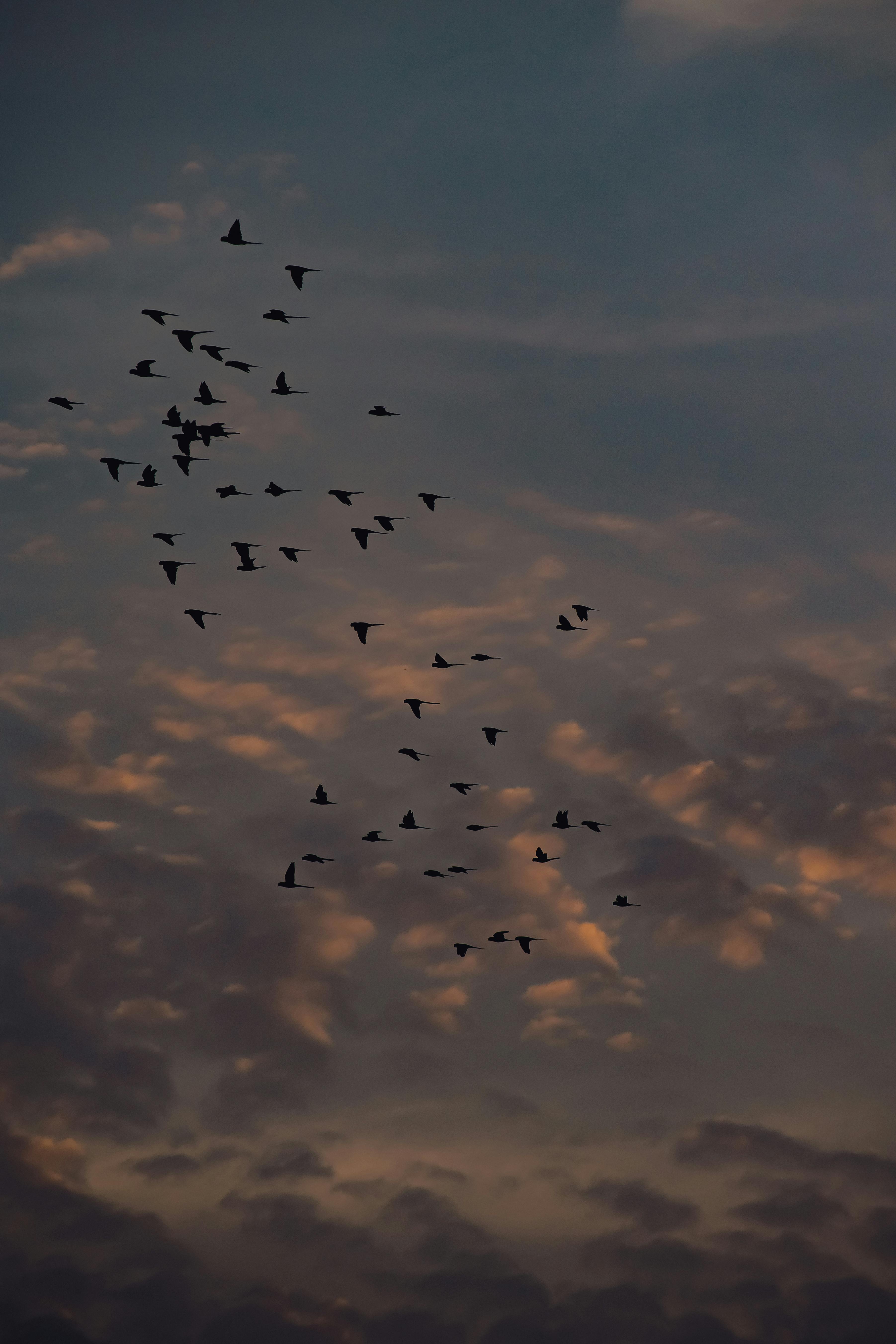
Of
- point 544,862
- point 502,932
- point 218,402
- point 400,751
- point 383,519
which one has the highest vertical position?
point 218,402

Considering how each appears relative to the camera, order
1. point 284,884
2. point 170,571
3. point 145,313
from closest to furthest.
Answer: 1. point 145,313
2. point 170,571
3. point 284,884

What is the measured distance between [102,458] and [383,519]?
2446 cm

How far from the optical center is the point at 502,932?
131500 millimetres

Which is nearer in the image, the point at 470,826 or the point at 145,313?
the point at 145,313

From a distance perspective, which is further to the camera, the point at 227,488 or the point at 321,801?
the point at 321,801

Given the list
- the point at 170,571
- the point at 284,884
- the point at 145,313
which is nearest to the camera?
the point at 145,313

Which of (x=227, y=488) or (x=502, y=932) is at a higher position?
(x=227, y=488)

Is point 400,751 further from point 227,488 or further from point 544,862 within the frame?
point 227,488

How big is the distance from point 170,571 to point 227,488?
8.68 m

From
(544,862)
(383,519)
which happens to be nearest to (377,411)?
(383,519)

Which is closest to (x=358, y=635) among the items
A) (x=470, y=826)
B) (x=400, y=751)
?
(x=400, y=751)

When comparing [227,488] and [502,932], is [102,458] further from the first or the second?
[502,932]

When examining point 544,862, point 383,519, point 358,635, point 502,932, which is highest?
point 383,519

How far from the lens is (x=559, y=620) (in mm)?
124125
